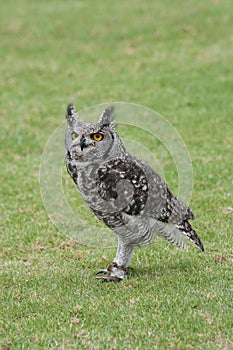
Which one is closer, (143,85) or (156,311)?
(156,311)

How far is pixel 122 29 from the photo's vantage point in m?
19.7

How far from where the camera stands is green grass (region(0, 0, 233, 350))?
5.75 meters

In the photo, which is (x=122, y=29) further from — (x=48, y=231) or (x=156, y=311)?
(x=156, y=311)

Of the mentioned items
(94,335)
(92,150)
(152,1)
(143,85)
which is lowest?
(94,335)

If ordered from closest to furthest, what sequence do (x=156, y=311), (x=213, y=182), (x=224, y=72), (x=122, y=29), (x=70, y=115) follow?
(x=156, y=311)
(x=70, y=115)
(x=213, y=182)
(x=224, y=72)
(x=122, y=29)

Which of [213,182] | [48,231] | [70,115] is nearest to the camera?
[70,115]

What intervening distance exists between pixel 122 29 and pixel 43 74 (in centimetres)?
378

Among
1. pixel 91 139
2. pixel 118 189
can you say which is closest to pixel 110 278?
pixel 118 189

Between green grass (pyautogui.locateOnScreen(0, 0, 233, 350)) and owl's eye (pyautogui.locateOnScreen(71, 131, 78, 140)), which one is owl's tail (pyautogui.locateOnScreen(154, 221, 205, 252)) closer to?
green grass (pyautogui.locateOnScreen(0, 0, 233, 350))

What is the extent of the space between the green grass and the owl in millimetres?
476

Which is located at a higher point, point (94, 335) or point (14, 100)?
point (14, 100)

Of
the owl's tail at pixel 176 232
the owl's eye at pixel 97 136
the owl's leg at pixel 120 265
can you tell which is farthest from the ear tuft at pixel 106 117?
the owl's leg at pixel 120 265

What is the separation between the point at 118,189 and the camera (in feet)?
21.0

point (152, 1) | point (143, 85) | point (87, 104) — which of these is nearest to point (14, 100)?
point (87, 104)
